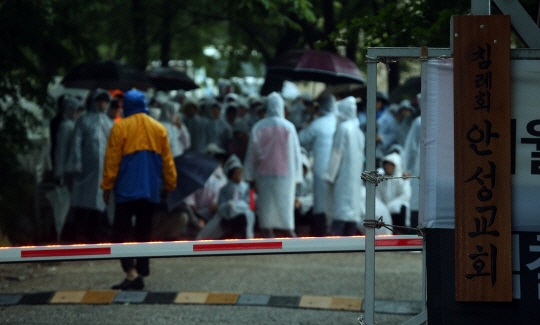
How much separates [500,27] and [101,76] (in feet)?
31.6

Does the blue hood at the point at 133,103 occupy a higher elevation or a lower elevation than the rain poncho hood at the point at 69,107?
lower

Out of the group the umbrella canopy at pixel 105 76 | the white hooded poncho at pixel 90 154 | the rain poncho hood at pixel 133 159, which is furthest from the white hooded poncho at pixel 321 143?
the rain poncho hood at pixel 133 159

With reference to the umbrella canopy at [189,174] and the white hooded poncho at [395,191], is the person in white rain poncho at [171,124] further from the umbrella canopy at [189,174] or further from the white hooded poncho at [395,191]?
the white hooded poncho at [395,191]

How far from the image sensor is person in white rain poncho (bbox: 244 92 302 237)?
10789 millimetres

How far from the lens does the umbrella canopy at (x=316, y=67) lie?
1272 cm

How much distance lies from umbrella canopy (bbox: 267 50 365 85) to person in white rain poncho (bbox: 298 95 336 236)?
2.13ft

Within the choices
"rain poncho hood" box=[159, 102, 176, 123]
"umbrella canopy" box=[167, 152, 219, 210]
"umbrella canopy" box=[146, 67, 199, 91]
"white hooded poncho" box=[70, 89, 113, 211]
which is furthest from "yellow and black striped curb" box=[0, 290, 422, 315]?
"umbrella canopy" box=[146, 67, 199, 91]

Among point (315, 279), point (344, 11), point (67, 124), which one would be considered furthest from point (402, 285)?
point (344, 11)

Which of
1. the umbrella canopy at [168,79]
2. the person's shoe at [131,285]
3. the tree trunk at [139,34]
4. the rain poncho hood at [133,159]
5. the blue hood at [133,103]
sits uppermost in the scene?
the tree trunk at [139,34]

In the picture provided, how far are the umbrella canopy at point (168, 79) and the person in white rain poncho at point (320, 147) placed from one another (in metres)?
5.53

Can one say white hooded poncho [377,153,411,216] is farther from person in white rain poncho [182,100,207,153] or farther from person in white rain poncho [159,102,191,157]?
person in white rain poncho [182,100,207,153]

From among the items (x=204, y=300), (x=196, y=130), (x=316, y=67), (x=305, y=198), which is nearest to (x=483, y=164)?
(x=204, y=300)

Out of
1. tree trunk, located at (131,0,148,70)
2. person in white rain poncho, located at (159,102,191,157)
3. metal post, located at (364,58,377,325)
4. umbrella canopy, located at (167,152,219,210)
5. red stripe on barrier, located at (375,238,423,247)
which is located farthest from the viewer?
tree trunk, located at (131,0,148,70)

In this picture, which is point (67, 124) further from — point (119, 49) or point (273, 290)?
point (119, 49)
